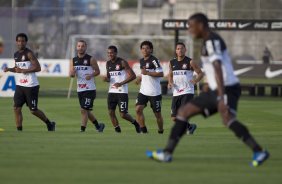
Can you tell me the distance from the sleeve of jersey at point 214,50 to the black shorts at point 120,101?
31.8 feet

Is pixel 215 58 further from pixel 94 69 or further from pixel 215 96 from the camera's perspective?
pixel 94 69

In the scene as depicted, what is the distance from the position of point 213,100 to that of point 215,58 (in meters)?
0.60

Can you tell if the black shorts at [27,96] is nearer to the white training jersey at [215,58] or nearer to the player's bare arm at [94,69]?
the player's bare arm at [94,69]

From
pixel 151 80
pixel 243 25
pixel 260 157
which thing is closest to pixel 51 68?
pixel 243 25

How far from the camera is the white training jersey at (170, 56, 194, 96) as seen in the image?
21656 mm

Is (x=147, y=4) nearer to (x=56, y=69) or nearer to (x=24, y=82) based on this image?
(x=56, y=69)

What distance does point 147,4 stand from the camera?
108438 mm

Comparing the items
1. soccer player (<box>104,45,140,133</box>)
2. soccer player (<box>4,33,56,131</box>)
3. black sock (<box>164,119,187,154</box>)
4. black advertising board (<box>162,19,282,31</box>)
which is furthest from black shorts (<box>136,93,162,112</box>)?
black advertising board (<box>162,19,282,31</box>)

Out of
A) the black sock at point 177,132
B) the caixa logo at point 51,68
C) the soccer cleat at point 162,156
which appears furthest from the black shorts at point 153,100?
the caixa logo at point 51,68

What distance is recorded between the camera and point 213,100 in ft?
41.3

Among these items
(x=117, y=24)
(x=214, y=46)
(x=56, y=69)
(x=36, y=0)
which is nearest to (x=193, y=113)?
(x=214, y=46)

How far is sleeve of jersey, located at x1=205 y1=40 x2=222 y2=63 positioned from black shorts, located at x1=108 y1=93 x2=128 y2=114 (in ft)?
31.8

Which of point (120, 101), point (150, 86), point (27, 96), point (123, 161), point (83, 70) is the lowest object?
point (123, 161)

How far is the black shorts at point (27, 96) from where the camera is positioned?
69.8 feet
